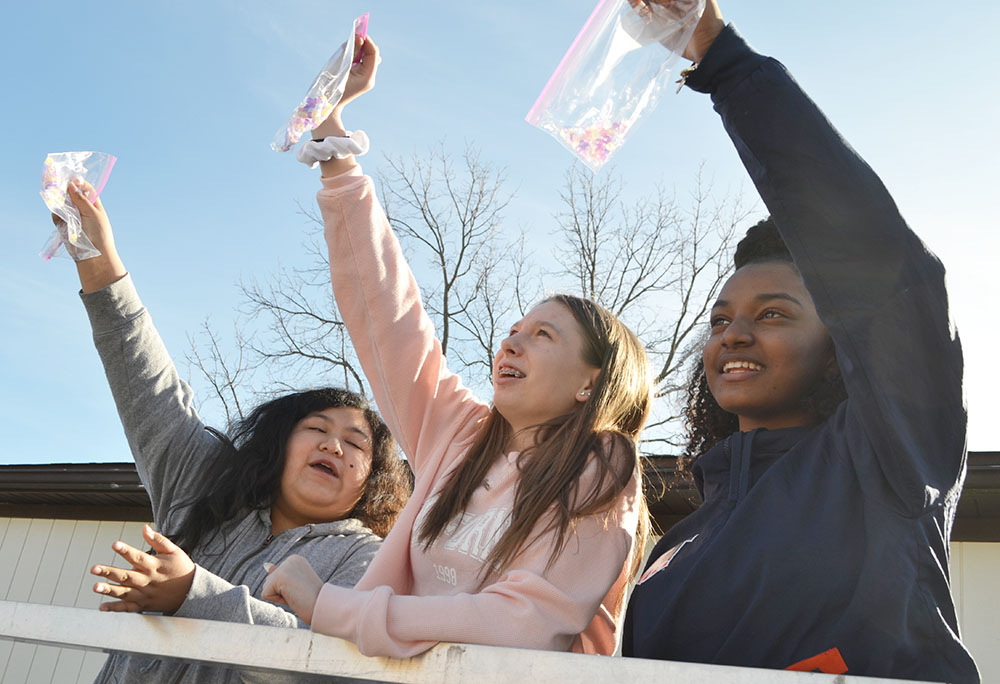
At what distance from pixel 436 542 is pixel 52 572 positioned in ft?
19.8

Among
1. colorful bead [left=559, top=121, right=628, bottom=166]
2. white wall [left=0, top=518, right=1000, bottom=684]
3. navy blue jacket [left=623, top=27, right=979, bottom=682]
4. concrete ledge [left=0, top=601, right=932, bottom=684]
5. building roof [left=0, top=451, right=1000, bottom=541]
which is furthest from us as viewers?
white wall [left=0, top=518, right=1000, bottom=684]

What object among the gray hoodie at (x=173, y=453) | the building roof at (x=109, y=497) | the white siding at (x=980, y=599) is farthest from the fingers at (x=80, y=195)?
the white siding at (x=980, y=599)

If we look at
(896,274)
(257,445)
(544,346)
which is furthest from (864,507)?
(257,445)

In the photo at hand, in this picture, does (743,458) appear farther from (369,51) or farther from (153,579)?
(369,51)

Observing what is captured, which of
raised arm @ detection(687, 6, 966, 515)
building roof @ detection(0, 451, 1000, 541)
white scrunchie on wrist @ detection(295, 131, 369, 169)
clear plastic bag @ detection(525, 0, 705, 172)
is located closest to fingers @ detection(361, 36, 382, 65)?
white scrunchie on wrist @ detection(295, 131, 369, 169)

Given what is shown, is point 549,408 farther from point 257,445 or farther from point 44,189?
point 44,189

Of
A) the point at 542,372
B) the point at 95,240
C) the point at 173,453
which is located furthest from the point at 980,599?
the point at 95,240

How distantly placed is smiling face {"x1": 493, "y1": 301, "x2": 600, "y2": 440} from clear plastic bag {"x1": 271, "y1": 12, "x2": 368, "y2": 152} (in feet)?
2.32

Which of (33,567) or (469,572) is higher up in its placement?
(469,572)

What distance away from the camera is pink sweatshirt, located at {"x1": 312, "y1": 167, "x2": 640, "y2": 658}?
148 cm

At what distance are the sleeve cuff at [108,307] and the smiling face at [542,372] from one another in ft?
3.77

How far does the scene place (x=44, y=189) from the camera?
103 inches

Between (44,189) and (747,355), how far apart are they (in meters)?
2.04

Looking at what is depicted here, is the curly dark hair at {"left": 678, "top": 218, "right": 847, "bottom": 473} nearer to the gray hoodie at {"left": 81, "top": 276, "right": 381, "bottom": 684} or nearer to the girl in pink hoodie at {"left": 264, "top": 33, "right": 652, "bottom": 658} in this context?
the girl in pink hoodie at {"left": 264, "top": 33, "right": 652, "bottom": 658}
